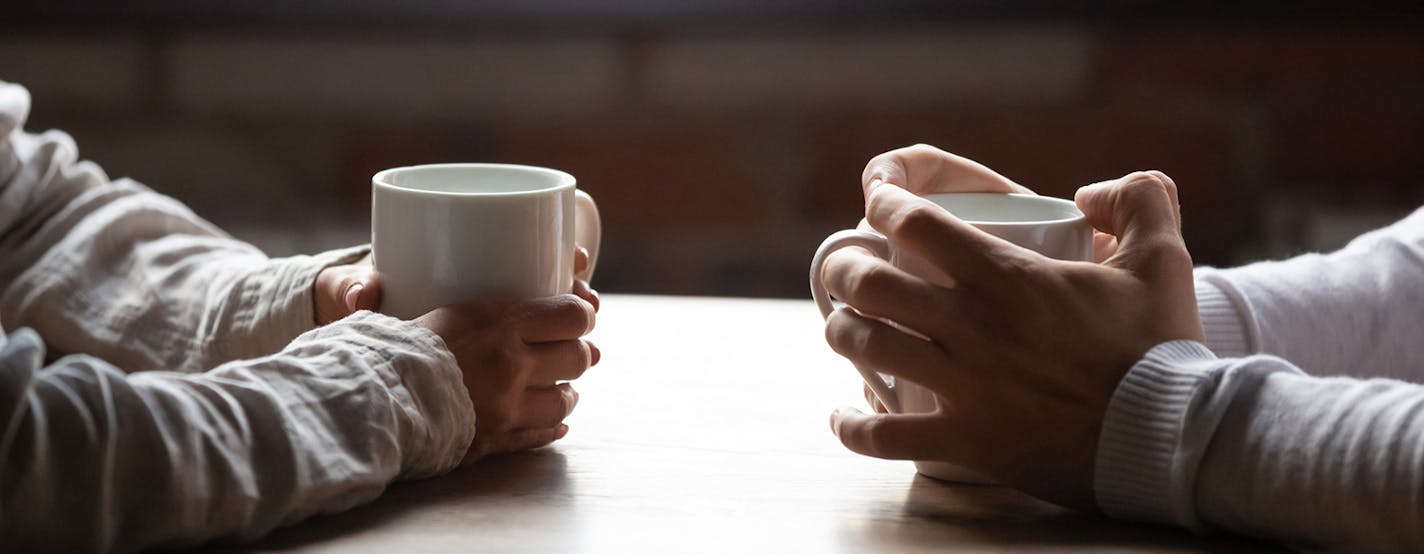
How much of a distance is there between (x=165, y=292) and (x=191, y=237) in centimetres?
7

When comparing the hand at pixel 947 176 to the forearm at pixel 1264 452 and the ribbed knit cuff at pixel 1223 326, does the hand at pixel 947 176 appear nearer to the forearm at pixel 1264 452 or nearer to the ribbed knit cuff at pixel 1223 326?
the ribbed knit cuff at pixel 1223 326

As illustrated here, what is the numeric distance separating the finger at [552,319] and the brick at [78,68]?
1.60 meters

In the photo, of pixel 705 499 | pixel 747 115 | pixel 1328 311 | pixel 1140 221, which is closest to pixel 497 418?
pixel 705 499

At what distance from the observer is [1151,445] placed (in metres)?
0.63

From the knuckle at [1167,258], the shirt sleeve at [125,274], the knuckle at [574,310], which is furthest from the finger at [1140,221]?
the shirt sleeve at [125,274]

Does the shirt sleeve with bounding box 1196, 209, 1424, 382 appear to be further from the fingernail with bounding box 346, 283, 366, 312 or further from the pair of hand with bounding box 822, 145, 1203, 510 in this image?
the fingernail with bounding box 346, 283, 366, 312

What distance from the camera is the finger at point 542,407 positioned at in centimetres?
73

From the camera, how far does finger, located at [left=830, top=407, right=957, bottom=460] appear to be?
26.0 inches

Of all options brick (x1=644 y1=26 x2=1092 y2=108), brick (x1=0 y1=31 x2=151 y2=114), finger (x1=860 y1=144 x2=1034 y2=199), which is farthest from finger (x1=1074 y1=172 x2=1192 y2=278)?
brick (x1=0 y1=31 x2=151 y2=114)

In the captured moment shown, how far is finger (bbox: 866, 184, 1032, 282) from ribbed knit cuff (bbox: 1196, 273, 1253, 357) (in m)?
0.23

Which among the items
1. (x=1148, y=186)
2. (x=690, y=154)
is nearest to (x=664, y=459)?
(x=1148, y=186)

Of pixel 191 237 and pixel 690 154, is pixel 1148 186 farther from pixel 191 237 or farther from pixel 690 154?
pixel 690 154

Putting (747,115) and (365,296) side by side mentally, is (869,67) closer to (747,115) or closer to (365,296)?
(747,115)

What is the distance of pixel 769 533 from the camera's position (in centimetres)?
61
